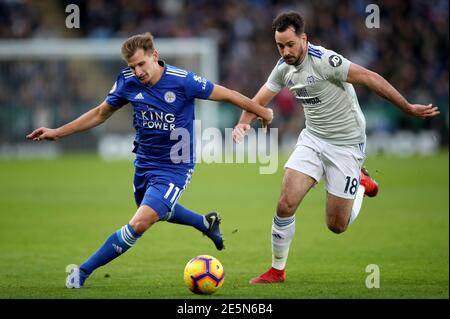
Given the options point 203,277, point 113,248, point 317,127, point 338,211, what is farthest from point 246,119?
point 113,248

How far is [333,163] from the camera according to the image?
867 cm

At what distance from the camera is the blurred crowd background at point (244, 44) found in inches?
1019

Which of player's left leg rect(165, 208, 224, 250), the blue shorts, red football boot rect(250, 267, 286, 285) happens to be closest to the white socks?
red football boot rect(250, 267, 286, 285)

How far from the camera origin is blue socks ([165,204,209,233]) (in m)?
9.27

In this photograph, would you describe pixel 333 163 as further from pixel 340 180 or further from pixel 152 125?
pixel 152 125

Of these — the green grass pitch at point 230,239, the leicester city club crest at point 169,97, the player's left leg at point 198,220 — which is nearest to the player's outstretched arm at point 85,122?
the leicester city club crest at point 169,97

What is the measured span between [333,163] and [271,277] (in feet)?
4.41

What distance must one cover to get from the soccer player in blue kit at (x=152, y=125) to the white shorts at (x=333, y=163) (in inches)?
24.2

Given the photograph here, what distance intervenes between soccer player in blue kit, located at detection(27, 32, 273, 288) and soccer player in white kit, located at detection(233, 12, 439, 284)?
53 centimetres

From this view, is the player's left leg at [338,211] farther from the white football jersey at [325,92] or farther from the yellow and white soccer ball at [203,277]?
the yellow and white soccer ball at [203,277]

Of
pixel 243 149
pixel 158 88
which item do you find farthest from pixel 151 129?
pixel 243 149

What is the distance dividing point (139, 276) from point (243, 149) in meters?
15.8

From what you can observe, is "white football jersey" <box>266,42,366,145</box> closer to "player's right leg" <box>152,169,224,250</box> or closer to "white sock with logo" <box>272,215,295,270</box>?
"white sock with logo" <box>272,215,295,270</box>
